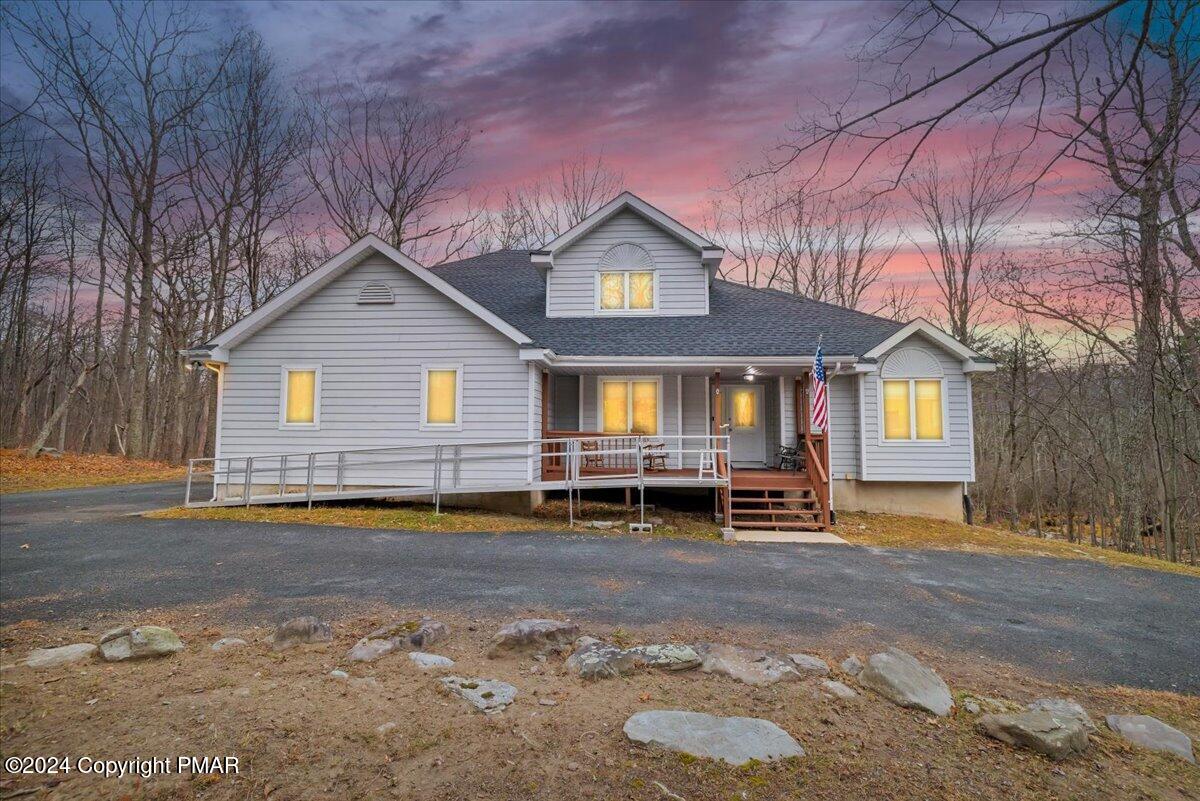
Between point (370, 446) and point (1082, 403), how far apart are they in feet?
75.0

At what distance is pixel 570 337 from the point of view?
13.0 metres

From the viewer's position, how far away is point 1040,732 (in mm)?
3268

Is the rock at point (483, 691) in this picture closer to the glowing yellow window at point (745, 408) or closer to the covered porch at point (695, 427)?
the covered porch at point (695, 427)

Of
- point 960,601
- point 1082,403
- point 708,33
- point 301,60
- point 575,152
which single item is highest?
point 301,60

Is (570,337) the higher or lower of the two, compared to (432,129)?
lower

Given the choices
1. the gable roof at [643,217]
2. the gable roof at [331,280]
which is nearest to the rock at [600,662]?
the gable roof at [331,280]

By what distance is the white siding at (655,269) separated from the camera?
46.8 ft

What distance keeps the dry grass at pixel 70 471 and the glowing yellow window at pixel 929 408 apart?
22.5 meters

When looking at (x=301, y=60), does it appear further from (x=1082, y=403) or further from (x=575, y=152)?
(x=1082, y=403)

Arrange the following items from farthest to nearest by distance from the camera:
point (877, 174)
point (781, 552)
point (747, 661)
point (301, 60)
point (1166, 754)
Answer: point (301, 60) < point (781, 552) < point (747, 661) < point (877, 174) < point (1166, 754)

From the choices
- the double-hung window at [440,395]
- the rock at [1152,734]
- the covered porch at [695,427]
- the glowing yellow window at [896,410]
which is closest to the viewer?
the rock at [1152,734]

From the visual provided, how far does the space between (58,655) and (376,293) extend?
358 inches

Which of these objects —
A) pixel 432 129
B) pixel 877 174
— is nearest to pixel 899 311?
pixel 432 129

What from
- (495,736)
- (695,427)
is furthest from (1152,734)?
(695,427)
